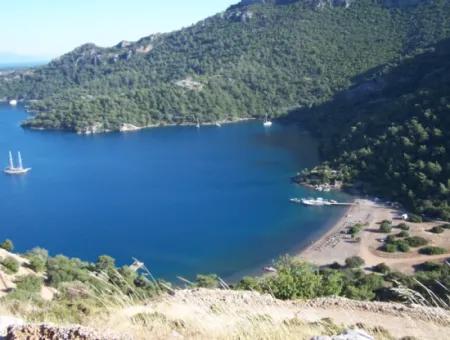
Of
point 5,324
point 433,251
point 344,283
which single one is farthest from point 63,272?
point 433,251

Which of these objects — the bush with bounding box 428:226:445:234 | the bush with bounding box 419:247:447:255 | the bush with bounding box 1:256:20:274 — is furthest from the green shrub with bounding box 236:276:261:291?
the bush with bounding box 428:226:445:234

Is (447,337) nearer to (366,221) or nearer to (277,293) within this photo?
(277,293)

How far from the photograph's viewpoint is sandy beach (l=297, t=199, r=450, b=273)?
31.1 m

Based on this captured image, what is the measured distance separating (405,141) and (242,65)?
6888 centimetres

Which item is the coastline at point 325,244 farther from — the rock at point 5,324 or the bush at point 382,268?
the rock at point 5,324

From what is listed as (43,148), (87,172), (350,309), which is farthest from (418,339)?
(43,148)

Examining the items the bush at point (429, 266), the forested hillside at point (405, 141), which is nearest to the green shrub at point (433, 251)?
A: the bush at point (429, 266)

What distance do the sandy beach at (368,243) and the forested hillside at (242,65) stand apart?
5162 cm

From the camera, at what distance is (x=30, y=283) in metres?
20.2

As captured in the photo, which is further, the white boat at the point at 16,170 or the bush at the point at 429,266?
the white boat at the point at 16,170

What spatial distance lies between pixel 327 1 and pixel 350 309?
124 metres

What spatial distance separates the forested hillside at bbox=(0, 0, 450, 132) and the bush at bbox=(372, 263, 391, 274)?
2466 inches

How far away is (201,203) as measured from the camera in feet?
156

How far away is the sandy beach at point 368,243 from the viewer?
1224 inches
